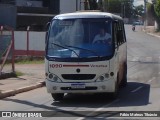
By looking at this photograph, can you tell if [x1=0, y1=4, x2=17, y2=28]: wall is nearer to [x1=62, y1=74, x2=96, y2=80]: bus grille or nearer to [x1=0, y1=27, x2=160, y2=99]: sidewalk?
[x1=0, y1=27, x2=160, y2=99]: sidewalk

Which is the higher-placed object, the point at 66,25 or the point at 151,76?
the point at 66,25

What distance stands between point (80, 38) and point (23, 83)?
5339 mm

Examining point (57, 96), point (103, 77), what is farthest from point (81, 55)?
point (57, 96)

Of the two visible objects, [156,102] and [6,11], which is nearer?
[156,102]

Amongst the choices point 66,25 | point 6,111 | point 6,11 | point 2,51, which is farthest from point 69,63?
point 6,11

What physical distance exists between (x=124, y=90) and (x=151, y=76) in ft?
16.8

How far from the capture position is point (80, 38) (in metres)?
14.4

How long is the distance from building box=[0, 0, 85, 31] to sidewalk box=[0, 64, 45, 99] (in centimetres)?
2409

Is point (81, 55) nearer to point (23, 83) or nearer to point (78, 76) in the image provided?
point (78, 76)

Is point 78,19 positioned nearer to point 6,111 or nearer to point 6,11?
point 6,111

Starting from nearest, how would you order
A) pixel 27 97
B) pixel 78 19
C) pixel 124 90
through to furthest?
pixel 78 19
pixel 27 97
pixel 124 90

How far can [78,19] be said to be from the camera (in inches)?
576

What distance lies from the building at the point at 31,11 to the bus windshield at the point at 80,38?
1247 inches

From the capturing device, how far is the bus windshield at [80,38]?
46.0 ft
